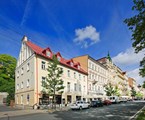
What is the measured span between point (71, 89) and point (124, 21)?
3362 cm

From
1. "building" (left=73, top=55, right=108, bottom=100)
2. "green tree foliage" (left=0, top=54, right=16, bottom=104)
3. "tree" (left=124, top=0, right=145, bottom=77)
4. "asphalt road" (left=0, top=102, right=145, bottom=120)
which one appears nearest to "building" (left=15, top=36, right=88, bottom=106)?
"building" (left=73, top=55, right=108, bottom=100)

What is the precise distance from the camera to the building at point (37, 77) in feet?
112

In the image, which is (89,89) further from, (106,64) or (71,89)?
(106,64)

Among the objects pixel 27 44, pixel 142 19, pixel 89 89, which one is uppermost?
pixel 27 44

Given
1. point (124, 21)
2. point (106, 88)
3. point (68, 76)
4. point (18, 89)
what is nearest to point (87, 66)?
point (68, 76)

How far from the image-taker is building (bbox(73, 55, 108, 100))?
54.5 m

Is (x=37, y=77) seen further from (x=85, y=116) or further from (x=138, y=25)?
(x=138, y=25)

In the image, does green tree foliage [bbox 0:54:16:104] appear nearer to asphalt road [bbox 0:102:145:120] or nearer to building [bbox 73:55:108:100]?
building [bbox 73:55:108:100]

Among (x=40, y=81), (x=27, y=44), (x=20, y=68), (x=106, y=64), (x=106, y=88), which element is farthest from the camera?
(x=106, y=64)

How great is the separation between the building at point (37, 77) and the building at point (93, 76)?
3.59 meters

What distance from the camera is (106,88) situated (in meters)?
65.6

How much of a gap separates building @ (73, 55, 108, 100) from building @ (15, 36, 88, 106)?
3.59 metres

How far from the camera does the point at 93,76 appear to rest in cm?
5797

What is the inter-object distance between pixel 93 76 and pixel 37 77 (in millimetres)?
26856
